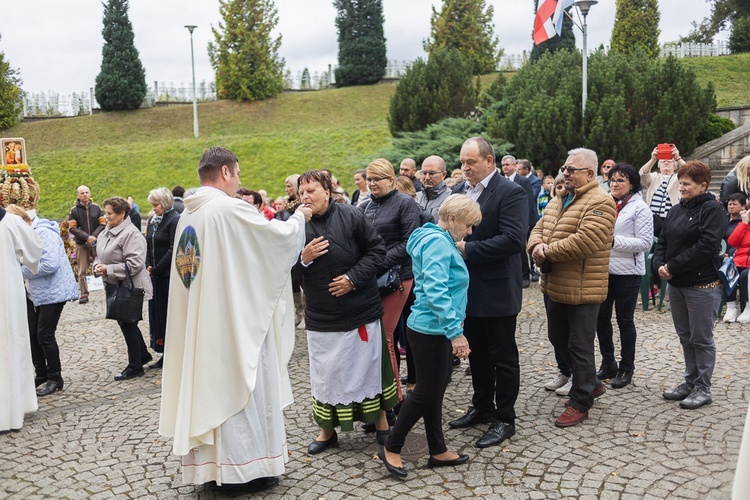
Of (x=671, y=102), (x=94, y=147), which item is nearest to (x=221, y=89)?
(x=94, y=147)

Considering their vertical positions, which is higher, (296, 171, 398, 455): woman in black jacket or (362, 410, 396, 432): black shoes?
(296, 171, 398, 455): woman in black jacket

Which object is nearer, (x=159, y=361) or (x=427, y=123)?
(x=159, y=361)

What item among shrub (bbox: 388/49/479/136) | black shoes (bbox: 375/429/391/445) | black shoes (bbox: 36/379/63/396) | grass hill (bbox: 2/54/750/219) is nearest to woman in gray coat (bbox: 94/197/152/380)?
black shoes (bbox: 36/379/63/396)

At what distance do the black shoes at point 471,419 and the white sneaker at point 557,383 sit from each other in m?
1.03

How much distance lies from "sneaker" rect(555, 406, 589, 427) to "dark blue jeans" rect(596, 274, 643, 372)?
1110 millimetres

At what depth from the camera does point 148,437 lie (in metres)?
5.62

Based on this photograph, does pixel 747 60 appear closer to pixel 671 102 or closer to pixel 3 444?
pixel 671 102

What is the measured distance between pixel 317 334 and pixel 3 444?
288 cm

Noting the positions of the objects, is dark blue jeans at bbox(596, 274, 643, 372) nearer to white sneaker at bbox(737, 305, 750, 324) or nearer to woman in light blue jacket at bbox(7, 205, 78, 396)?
white sneaker at bbox(737, 305, 750, 324)

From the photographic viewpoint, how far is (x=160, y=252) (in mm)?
7590

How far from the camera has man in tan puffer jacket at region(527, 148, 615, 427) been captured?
5.20 metres

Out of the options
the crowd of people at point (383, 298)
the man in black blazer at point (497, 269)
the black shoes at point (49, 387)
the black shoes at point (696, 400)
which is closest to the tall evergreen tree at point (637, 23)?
the crowd of people at point (383, 298)

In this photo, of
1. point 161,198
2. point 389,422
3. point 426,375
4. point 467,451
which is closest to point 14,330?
point 161,198

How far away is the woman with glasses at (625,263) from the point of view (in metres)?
6.20
